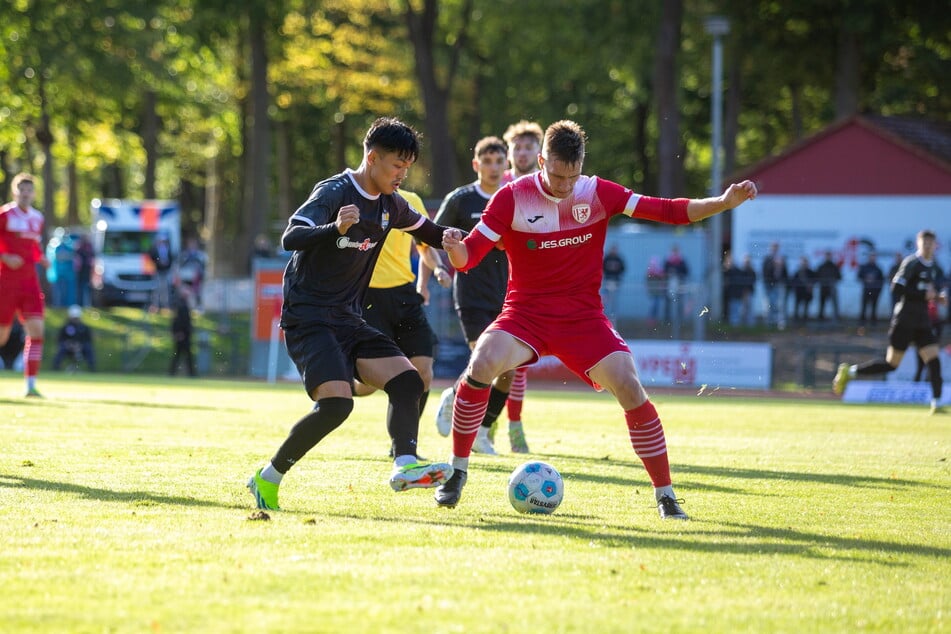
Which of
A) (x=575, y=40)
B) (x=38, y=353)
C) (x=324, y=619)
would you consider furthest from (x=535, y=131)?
(x=575, y=40)

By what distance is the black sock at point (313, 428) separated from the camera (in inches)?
304

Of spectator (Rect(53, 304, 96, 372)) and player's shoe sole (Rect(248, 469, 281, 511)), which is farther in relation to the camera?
spectator (Rect(53, 304, 96, 372))

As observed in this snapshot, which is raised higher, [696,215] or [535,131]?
[535,131]

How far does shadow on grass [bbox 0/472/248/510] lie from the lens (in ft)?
26.2

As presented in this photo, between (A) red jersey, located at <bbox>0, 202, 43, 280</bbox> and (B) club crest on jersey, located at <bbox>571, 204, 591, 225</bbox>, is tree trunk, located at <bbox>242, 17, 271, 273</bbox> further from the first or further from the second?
(B) club crest on jersey, located at <bbox>571, 204, 591, 225</bbox>

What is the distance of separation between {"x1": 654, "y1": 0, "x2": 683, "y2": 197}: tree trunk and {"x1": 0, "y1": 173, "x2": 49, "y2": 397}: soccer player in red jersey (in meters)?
21.7

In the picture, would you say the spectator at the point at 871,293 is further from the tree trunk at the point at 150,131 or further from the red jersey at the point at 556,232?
the tree trunk at the point at 150,131

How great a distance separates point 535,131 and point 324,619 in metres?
6.50

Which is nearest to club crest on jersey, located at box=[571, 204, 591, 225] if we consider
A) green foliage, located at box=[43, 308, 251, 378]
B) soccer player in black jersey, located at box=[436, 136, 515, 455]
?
soccer player in black jersey, located at box=[436, 136, 515, 455]

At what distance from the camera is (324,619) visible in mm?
4973

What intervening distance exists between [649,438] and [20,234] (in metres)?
10.5

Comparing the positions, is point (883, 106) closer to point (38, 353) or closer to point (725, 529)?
point (38, 353)

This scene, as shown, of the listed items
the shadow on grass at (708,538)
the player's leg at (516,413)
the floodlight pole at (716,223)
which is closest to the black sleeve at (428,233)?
the shadow on grass at (708,538)

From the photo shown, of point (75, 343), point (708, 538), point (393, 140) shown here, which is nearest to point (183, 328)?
point (75, 343)
